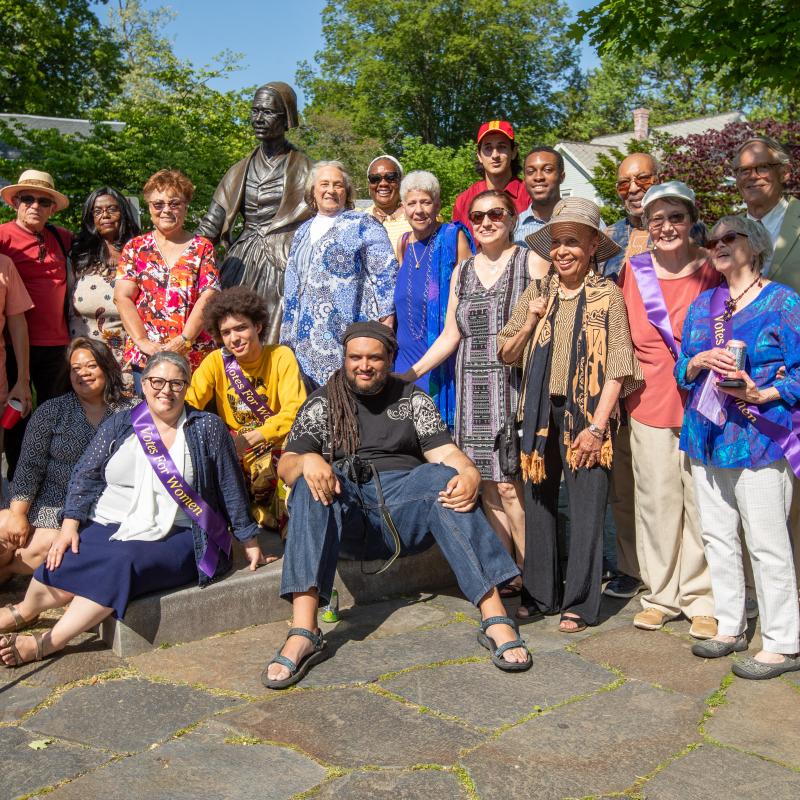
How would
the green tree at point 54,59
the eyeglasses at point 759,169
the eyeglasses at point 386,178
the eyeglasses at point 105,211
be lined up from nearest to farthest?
the eyeglasses at point 759,169, the eyeglasses at point 105,211, the eyeglasses at point 386,178, the green tree at point 54,59

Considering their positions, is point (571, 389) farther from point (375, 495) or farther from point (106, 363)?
point (106, 363)

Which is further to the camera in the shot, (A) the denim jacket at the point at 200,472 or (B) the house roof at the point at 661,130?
(B) the house roof at the point at 661,130

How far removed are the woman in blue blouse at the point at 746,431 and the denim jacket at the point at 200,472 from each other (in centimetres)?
210

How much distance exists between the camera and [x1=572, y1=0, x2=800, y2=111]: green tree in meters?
5.32

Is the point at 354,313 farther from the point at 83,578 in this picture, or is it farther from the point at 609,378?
the point at 83,578

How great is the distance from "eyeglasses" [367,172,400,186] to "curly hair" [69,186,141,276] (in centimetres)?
153

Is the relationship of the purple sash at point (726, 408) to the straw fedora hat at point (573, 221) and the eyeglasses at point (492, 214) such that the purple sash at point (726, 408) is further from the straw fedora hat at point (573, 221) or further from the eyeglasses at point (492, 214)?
the eyeglasses at point (492, 214)

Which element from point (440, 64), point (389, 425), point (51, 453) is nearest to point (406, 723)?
point (389, 425)

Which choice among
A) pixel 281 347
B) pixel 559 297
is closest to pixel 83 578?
pixel 281 347

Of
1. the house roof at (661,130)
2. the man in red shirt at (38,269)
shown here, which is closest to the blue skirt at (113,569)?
the man in red shirt at (38,269)

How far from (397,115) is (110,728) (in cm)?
4915

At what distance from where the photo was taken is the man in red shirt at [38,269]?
5629 millimetres

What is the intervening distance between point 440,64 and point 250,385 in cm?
4719

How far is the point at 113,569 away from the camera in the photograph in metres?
4.16
